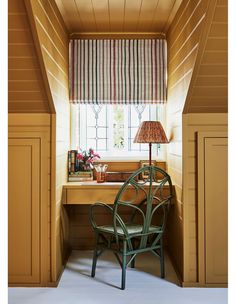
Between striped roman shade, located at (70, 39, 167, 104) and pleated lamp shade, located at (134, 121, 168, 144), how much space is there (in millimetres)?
546

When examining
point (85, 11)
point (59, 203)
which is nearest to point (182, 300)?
point (59, 203)

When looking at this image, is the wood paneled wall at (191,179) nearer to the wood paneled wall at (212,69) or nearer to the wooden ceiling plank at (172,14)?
the wood paneled wall at (212,69)

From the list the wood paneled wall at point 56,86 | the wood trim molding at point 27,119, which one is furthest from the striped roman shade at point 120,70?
the wood trim molding at point 27,119

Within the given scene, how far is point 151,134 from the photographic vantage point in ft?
12.3

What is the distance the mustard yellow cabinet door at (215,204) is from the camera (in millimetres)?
3094

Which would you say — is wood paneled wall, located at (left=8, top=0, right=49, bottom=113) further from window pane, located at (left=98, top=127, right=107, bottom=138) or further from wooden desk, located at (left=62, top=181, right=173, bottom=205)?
window pane, located at (left=98, top=127, right=107, bottom=138)

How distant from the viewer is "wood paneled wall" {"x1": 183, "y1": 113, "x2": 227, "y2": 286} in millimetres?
3098

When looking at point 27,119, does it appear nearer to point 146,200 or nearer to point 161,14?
point 146,200

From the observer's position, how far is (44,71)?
9.03ft

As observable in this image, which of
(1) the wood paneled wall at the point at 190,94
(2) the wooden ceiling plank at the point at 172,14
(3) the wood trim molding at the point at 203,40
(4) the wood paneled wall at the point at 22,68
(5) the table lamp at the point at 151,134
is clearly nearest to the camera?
(3) the wood trim molding at the point at 203,40

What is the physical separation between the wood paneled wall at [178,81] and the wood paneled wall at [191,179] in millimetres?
87

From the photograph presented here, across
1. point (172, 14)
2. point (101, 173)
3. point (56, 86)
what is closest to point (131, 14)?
point (172, 14)

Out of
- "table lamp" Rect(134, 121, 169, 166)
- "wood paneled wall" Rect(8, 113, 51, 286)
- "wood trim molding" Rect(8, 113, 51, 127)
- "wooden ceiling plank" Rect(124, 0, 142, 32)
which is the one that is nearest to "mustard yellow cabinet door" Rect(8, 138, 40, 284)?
"wood paneled wall" Rect(8, 113, 51, 286)

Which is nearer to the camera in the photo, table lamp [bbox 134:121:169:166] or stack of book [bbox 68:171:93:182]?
table lamp [bbox 134:121:169:166]
